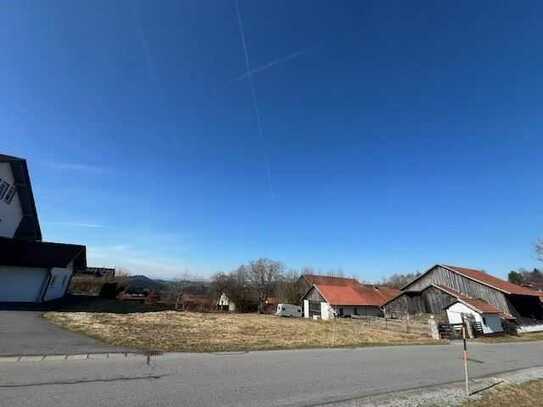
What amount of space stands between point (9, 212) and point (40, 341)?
2363 centimetres

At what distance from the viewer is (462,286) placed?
3400 cm

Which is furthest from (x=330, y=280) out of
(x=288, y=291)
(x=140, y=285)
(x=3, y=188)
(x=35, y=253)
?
(x=3, y=188)

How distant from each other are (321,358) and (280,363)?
225cm

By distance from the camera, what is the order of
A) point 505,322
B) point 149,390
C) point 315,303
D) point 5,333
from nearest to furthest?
point 149,390
point 5,333
point 505,322
point 315,303

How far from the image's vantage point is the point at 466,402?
7.23 metres

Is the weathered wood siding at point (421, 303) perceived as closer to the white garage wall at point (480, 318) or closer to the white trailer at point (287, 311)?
the white garage wall at point (480, 318)

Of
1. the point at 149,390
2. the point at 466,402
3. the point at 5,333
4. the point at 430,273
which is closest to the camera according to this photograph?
the point at 149,390

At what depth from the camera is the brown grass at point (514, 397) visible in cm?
742

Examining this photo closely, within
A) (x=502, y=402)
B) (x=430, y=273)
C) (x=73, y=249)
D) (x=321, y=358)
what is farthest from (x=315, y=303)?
(x=502, y=402)

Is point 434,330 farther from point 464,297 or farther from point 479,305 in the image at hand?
point 464,297

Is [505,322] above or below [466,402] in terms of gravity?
above

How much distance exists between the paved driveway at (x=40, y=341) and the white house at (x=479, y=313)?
91.7 ft

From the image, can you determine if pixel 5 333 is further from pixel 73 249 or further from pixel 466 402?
pixel 73 249

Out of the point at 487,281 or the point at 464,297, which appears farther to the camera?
the point at 487,281
